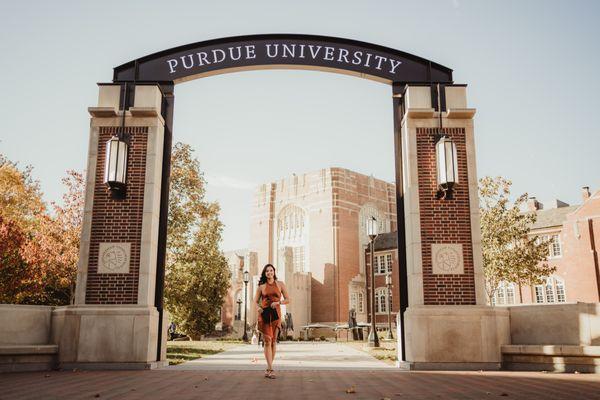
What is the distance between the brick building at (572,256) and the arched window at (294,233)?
18392 mm

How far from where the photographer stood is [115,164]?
950cm

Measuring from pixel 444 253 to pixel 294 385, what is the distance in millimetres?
4396

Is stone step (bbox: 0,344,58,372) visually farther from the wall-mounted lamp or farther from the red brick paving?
the wall-mounted lamp

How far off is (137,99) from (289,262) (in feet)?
118

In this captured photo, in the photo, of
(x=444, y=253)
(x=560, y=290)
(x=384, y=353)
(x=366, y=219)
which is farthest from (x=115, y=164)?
(x=366, y=219)

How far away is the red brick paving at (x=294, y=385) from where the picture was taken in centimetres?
547

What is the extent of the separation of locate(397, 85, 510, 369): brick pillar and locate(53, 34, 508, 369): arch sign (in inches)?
0.8

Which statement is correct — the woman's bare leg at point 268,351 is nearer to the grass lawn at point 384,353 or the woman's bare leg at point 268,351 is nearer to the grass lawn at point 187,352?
the grass lawn at point 187,352

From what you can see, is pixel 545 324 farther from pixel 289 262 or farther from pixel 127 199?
pixel 289 262

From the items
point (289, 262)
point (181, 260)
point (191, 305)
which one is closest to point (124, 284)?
point (181, 260)

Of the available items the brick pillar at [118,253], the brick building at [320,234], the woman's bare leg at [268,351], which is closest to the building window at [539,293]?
the brick building at [320,234]

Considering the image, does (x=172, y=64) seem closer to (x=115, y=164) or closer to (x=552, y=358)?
(x=115, y=164)

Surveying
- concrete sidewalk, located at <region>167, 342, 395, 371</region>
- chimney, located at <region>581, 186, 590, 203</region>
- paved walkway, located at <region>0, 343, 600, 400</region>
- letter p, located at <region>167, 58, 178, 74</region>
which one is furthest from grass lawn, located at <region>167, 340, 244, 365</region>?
chimney, located at <region>581, 186, 590, 203</region>

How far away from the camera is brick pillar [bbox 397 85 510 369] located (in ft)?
29.6
